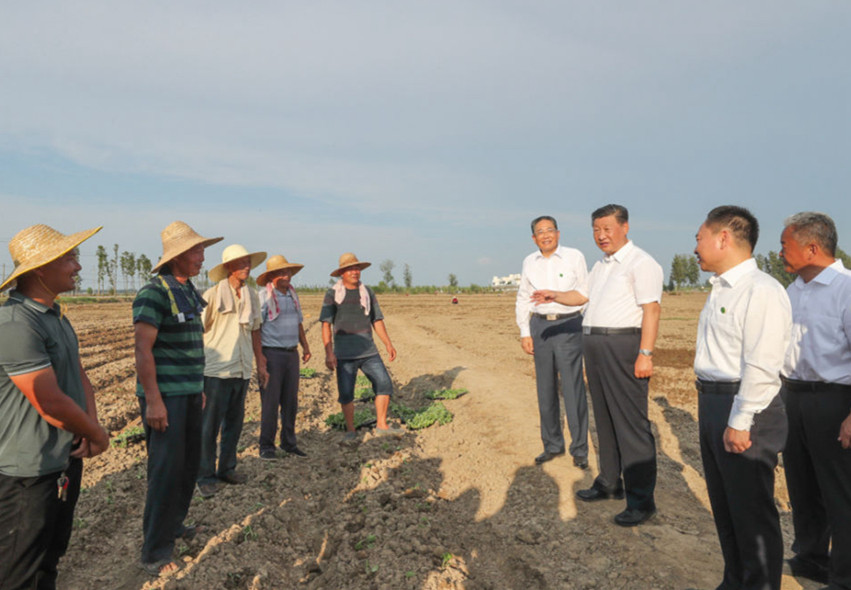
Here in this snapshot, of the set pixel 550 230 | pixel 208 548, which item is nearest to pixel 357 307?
pixel 550 230

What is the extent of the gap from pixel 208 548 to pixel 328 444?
293 cm

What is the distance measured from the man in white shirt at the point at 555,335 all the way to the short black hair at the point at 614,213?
1.07 meters

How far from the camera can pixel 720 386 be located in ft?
9.41

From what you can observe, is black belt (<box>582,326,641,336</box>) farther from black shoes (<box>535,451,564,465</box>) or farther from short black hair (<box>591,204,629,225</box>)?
black shoes (<box>535,451,564,465</box>)

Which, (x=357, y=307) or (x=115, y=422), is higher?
(x=357, y=307)

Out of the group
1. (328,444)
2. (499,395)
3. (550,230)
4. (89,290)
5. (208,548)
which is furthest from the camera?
(89,290)

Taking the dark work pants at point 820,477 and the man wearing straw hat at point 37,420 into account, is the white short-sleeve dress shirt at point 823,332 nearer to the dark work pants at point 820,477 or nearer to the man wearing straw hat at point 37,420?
the dark work pants at point 820,477

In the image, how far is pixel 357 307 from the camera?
6.66 meters

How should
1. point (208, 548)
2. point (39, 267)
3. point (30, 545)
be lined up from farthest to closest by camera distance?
point (208, 548)
point (39, 267)
point (30, 545)

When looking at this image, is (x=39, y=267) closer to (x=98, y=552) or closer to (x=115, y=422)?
(x=98, y=552)

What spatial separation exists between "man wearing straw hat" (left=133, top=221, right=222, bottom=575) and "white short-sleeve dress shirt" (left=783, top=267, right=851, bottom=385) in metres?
3.97

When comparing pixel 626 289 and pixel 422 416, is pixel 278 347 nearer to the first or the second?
pixel 422 416

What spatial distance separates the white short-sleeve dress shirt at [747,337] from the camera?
261 cm

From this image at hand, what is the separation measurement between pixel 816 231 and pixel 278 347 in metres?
5.06
